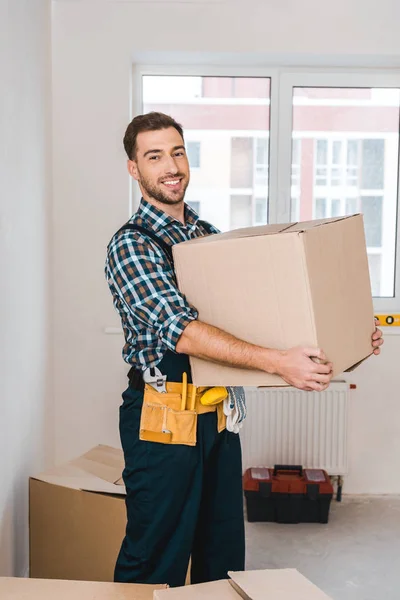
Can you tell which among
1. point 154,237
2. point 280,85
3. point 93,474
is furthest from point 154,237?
point 280,85

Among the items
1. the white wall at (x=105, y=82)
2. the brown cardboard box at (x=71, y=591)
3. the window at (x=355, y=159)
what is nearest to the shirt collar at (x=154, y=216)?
the brown cardboard box at (x=71, y=591)

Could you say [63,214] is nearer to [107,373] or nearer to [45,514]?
[107,373]

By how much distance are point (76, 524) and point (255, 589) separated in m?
0.95

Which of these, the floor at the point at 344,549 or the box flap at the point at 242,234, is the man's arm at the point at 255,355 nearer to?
the box flap at the point at 242,234

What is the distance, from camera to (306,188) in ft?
11.2

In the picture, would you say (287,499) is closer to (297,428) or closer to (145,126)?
(297,428)

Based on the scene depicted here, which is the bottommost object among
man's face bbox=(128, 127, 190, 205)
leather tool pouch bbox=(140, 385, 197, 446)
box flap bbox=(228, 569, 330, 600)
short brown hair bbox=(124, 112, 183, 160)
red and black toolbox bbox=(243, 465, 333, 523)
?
red and black toolbox bbox=(243, 465, 333, 523)

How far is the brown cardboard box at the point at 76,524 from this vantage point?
2150 millimetres

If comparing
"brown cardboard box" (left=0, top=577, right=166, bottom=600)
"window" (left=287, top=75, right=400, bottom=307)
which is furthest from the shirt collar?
"window" (left=287, top=75, right=400, bottom=307)

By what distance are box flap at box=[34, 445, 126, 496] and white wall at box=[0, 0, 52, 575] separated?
0.41 ft

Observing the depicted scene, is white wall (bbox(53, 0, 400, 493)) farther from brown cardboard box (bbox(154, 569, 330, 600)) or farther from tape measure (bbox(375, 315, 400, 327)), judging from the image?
brown cardboard box (bbox(154, 569, 330, 600))

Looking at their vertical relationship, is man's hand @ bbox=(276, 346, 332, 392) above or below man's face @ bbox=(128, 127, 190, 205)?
below

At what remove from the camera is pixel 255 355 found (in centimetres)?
155

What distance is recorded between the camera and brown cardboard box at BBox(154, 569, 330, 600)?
1354 millimetres
